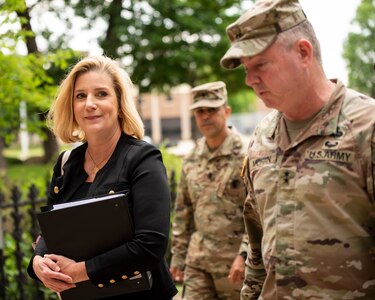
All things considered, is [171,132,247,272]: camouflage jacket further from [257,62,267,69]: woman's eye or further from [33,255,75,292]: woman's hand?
[257,62,267,69]: woman's eye

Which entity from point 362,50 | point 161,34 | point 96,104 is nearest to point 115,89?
point 96,104

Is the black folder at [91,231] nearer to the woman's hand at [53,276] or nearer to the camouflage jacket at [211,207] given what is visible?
the woman's hand at [53,276]

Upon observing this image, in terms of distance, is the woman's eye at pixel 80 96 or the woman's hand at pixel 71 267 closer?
the woman's hand at pixel 71 267

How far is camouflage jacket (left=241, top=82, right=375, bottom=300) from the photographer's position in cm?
202

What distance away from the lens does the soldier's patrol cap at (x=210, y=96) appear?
15.5 ft

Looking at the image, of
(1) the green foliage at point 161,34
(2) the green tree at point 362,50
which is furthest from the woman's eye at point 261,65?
(2) the green tree at point 362,50

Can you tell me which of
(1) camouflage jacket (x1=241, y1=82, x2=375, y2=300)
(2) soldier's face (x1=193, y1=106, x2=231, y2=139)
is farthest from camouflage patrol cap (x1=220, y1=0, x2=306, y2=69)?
(2) soldier's face (x1=193, y1=106, x2=231, y2=139)

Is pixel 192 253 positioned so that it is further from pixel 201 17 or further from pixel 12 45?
pixel 201 17

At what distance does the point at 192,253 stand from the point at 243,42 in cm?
283

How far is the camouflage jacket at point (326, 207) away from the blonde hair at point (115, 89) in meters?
0.86

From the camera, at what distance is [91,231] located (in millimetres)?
2502

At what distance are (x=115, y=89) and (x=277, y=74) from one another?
1.04 meters

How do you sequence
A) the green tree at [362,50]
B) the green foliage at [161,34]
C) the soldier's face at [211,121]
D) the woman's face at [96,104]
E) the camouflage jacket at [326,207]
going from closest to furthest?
the camouflage jacket at [326,207], the woman's face at [96,104], the soldier's face at [211,121], the green foliage at [161,34], the green tree at [362,50]

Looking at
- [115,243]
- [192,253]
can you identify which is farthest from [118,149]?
[192,253]
